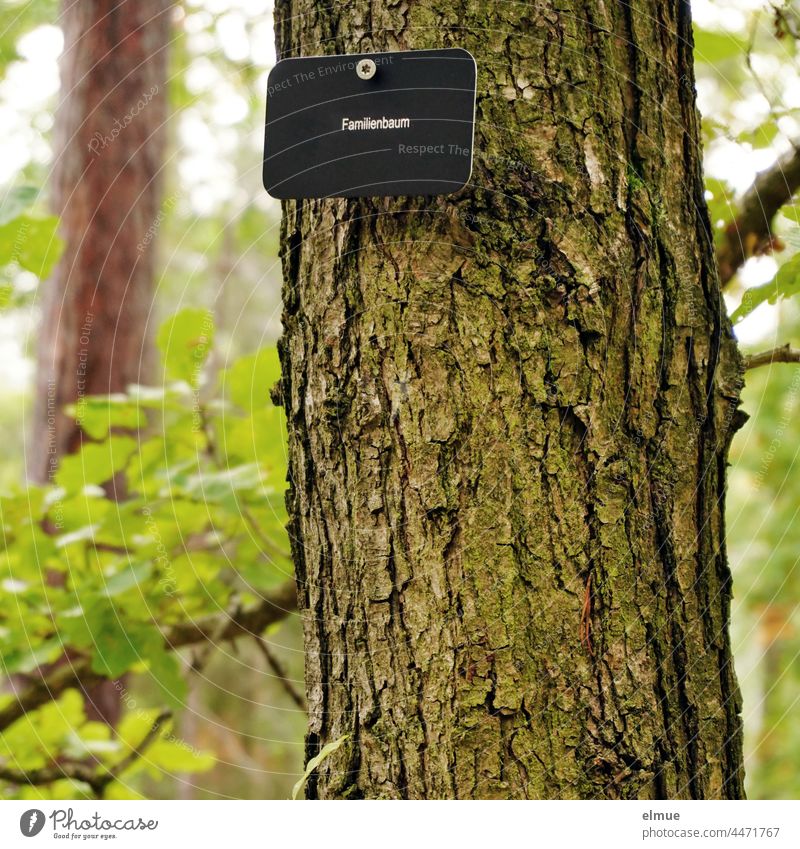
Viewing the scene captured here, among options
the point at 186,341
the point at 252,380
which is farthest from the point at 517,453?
the point at 186,341

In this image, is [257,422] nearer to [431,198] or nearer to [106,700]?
[431,198]

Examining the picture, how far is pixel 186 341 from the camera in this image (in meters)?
1.41

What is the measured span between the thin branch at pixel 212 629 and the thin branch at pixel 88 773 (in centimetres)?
11

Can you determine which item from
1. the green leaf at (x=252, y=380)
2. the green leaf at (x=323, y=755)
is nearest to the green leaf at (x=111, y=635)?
the green leaf at (x=252, y=380)

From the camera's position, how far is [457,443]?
740 millimetres

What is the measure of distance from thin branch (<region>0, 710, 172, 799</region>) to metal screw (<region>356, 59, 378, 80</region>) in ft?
3.79

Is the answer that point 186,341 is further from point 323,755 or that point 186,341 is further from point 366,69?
point 323,755

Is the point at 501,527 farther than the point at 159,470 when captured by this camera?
No

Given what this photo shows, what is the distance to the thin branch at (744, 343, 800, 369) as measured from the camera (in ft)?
3.11

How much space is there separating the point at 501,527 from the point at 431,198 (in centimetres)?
33

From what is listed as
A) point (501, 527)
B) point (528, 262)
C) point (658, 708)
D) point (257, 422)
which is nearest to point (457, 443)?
point (501, 527)

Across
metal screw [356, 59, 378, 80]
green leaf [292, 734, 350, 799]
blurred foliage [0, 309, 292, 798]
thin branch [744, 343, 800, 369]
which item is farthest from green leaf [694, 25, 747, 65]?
green leaf [292, 734, 350, 799]

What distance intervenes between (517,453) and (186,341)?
2.81 ft

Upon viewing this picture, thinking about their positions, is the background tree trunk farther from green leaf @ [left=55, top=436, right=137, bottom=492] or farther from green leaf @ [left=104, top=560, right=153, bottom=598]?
green leaf @ [left=104, top=560, right=153, bottom=598]
